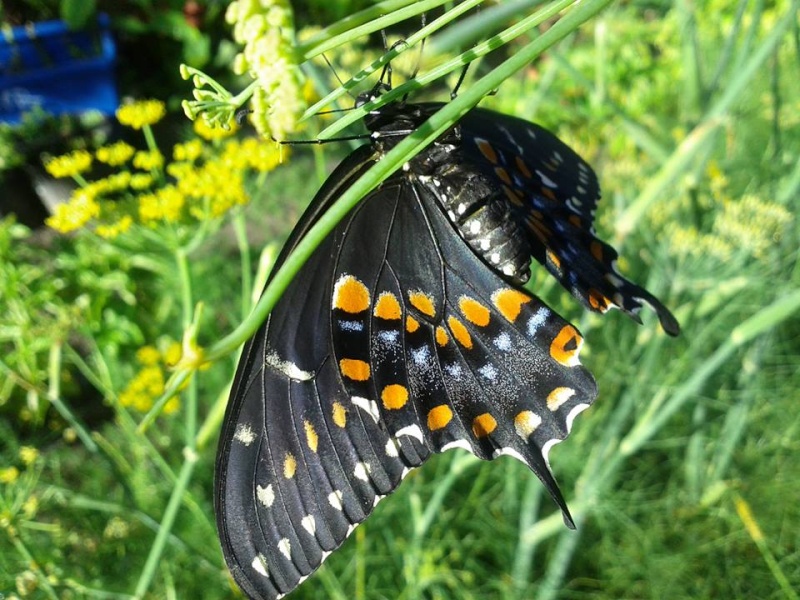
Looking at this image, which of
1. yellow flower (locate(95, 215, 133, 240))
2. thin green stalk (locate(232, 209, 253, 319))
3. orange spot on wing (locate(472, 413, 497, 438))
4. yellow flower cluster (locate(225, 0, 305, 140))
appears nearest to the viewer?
yellow flower cluster (locate(225, 0, 305, 140))

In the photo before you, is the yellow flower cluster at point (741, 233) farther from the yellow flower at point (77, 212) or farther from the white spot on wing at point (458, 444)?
the yellow flower at point (77, 212)

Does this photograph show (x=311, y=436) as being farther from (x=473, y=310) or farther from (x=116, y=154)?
(x=116, y=154)

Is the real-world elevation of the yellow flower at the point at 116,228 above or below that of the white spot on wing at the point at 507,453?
above

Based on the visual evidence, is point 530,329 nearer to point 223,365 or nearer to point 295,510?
point 295,510

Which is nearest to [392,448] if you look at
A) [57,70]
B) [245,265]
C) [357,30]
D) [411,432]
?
[411,432]

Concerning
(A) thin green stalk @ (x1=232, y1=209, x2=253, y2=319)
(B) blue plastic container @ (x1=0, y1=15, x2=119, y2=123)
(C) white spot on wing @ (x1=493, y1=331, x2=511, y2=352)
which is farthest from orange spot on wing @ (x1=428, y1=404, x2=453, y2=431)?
(B) blue plastic container @ (x1=0, y1=15, x2=119, y2=123)

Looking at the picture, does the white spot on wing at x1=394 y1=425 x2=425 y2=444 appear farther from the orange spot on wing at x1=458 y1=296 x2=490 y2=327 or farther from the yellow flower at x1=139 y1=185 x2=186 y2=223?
the yellow flower at x1=139 y1=185 x2=186 y2=223

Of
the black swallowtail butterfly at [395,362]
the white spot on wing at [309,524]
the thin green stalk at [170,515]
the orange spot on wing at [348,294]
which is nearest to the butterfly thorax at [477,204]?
the black swallowtail butterfly at [395,362]
